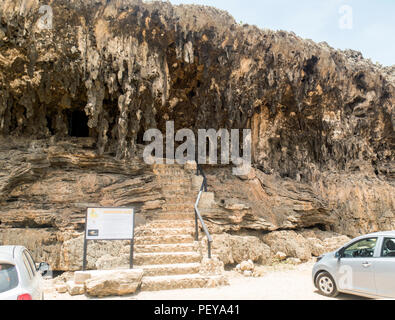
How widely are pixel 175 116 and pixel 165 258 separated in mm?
6310

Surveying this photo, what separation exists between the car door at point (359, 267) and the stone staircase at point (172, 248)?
2453 mm

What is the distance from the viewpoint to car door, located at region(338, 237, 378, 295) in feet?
15.6

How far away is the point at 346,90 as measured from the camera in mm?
13141

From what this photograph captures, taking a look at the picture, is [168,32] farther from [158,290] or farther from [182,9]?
[158,290]

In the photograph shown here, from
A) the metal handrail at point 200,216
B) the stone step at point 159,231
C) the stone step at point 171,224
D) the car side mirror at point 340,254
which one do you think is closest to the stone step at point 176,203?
the metal handrail at point 200,216

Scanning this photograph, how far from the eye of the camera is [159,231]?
25.8 feet

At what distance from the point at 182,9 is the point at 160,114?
3.79 m

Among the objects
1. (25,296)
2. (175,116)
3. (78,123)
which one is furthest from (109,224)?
(78,123)

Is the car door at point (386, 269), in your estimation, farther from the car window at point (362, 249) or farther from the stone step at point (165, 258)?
the stone step at point (165, 258)

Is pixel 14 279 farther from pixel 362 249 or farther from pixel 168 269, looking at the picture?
pixel 362 249

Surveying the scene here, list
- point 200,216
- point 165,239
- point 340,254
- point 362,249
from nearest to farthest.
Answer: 1. point 362,249
2. point 340,254
3. point 165,239
4. point 200,216

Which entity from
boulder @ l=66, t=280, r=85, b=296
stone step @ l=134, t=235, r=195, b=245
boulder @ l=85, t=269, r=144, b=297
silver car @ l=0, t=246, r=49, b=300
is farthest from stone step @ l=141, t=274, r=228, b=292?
silver car @ l=0, t=246, r=49, b=300

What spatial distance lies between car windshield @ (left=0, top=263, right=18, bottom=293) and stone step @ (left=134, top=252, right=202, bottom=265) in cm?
407

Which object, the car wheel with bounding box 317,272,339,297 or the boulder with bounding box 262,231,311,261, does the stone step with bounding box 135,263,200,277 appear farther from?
the boulder with bounding box 262,231,311,261
